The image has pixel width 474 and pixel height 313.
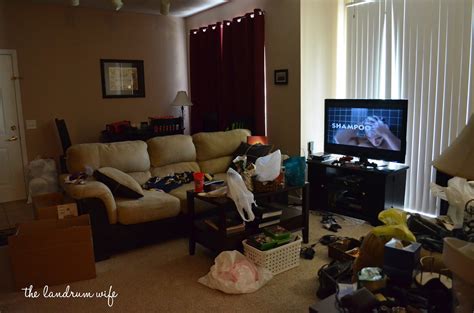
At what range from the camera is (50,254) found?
2846 mm

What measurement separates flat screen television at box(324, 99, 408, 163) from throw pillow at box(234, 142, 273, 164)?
0.74m

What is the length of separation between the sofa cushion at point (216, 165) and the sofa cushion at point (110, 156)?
68 centimetres

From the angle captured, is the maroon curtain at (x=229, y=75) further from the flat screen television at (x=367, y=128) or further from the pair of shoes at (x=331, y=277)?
the pair of shoes at (x=331, y=277)

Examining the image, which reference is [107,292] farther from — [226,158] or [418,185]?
[418,185]

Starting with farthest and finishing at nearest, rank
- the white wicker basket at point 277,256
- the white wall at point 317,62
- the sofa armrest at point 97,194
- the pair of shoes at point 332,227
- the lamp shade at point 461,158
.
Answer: the white wall at point 317,62 < the pair of shoes at point 332,227 < the sofa armrest at point 97,194 < the white wicker basket at point 277,256 < the lamp shade at point 461,158

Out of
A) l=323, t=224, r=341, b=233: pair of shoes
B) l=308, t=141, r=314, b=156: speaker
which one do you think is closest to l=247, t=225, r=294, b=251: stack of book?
l=323, t=224, r=341, b=233: pair of shoes

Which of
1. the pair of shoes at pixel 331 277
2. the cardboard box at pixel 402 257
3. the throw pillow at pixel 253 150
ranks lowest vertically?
the pair of shoes at pixel 331 277

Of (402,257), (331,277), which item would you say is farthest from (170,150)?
(402,257)

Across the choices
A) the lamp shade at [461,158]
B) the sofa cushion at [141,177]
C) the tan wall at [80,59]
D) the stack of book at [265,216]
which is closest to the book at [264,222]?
the stack of book at [265,216]

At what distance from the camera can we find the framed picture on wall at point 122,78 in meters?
5.84

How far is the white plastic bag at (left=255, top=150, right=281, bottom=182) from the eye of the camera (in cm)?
324

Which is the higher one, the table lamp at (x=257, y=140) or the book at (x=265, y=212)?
the table lamp at (x=257, y=140)

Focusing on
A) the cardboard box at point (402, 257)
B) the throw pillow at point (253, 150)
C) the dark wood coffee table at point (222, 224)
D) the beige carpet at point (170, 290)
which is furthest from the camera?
the throw pillow at point (253, 150)

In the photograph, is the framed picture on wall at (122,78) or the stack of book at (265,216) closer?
the stack of book at (265,216)
